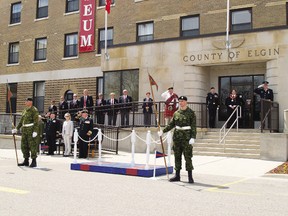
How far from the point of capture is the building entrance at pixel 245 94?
18.5 meters

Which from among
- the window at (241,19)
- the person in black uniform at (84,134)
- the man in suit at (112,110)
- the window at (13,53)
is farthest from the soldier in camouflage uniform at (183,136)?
the window at (13,53)

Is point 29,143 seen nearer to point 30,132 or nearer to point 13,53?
point 30,132

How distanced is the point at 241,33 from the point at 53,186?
500 inches

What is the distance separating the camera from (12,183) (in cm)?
836

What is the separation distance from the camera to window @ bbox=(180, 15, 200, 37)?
21.7 metres

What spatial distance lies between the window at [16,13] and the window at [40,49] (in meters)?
3.03

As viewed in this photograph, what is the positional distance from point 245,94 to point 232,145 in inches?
193

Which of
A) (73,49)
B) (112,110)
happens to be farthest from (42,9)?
(112,110)

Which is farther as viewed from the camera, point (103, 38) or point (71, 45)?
point (71, 45)

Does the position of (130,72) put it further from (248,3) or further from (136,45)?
(248,3)

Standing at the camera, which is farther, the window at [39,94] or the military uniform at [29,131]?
the window at [39,94]

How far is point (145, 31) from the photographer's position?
76.8 ft

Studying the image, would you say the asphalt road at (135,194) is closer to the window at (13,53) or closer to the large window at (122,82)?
the large window at (122,82)

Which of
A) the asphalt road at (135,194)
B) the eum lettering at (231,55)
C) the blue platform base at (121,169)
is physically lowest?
Answer: the asphalt road at (135,194)
